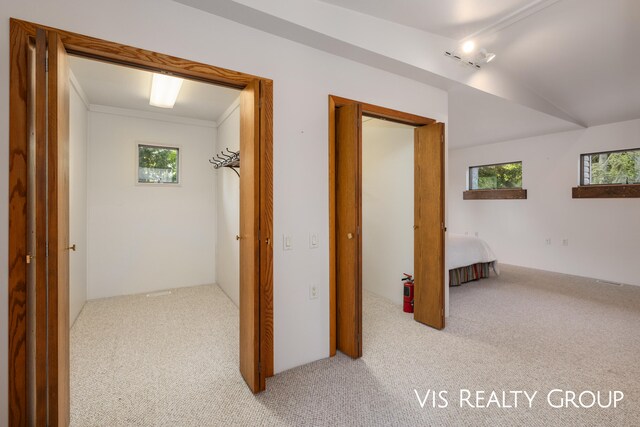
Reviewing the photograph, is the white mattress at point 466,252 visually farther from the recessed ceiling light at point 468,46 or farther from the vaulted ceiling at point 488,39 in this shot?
the recessed ceiling light at point 468,46

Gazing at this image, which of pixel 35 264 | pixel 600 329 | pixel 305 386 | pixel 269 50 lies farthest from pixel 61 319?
pixel 600 329

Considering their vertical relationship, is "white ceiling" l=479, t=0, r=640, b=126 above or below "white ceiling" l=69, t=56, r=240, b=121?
above

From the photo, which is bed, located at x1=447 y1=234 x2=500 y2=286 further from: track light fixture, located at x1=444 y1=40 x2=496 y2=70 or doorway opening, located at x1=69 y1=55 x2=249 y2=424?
doorway opening, located at x1=69 y1=55 x2=249 y2=424

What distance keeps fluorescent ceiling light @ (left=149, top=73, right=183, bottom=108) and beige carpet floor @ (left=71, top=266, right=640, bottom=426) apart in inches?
95.4

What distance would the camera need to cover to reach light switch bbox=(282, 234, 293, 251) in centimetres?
223

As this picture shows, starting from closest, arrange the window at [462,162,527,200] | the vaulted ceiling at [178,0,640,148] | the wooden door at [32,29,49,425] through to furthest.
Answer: the wooden door at [32,29,49,425], the vaulted ceiling at [178,0,640,148], the window at [462,162,527,200]

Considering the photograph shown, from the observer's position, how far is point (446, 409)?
184cm

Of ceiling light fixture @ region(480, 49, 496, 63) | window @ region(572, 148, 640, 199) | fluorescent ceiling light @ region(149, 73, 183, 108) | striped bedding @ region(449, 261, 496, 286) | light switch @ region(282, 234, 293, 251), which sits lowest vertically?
striped bedding @ region(449, 261, 496, 286)

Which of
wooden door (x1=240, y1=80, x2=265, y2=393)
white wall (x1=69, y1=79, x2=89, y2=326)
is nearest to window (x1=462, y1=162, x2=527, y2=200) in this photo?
wooden door (x1=240, y1=80, x2=265, y2=393)

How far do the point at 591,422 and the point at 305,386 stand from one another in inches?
66.1

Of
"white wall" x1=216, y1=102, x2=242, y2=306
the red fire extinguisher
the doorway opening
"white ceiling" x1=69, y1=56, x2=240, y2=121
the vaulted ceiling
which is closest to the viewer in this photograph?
the vaulted ceiling

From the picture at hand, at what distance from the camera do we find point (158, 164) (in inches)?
173

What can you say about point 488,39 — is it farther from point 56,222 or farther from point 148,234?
point 148,234

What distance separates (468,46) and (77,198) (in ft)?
13.9
